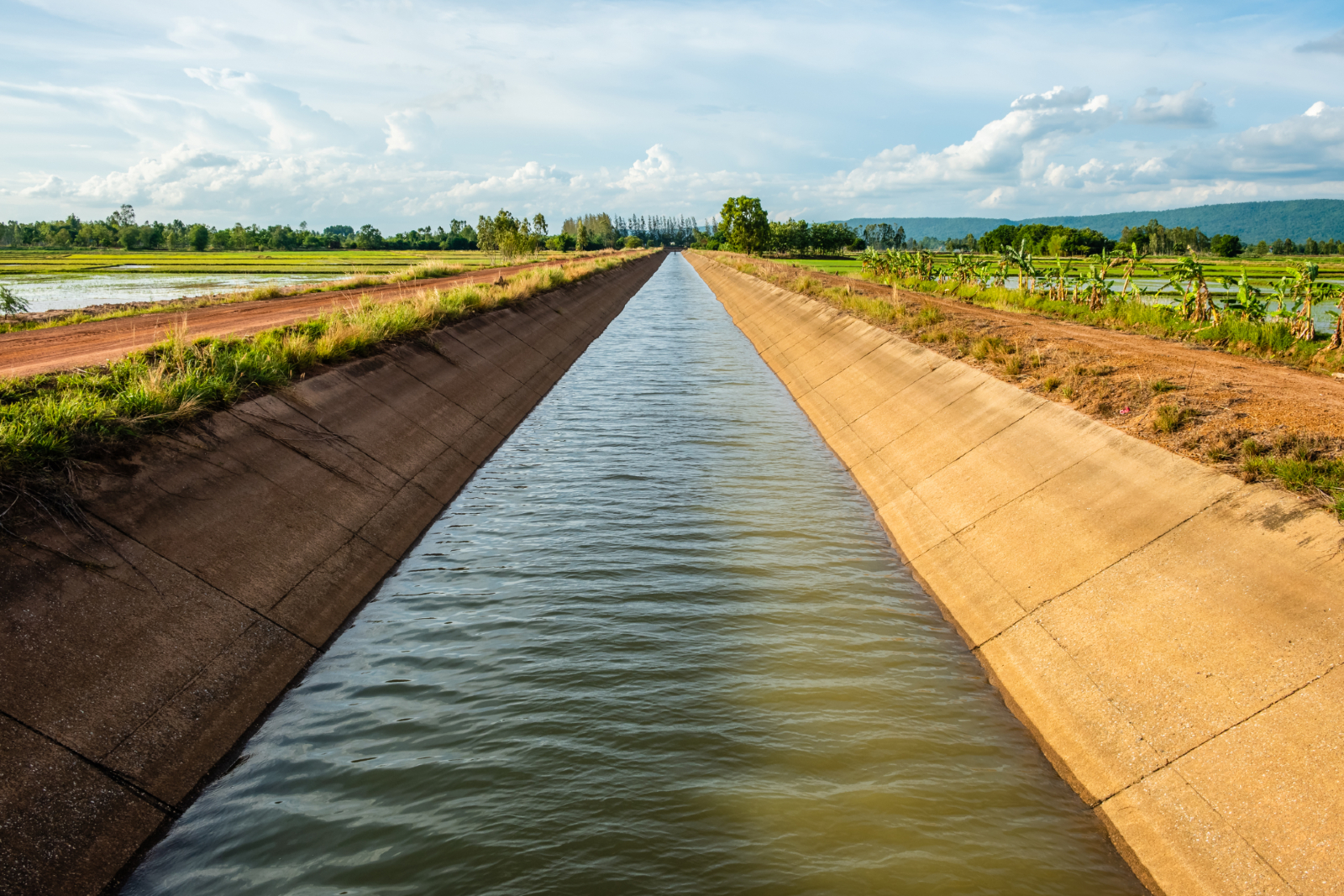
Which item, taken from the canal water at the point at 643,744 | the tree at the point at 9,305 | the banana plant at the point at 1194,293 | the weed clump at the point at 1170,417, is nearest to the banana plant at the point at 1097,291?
A: the banana plant at the point at 1194,293

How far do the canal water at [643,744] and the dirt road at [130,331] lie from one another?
7503 millimetres

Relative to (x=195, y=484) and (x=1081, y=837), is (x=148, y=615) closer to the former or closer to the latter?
(x=195, y=484)

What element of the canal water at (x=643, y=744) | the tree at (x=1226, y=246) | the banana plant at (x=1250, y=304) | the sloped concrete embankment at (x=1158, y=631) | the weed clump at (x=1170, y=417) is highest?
the tree at (x=1226, y=246)

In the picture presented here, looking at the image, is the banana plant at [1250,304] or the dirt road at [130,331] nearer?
the dirt road at [130,331]

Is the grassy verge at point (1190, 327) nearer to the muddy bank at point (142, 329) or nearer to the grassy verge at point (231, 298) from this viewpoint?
the muddy bank at point (142, 329)

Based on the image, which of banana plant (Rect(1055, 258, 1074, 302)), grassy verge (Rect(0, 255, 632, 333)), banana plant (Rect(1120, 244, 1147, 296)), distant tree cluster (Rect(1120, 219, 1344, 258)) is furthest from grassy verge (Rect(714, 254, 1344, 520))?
distant tree cluster (Rect(1120, 219, 1344, 258))

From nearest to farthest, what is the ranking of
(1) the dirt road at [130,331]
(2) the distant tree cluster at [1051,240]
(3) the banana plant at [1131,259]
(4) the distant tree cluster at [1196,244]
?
(1) the dirt road at [130,331], (3) the banana plant at [1131,259], (2) the distant tree cluster at [1051,240], (4) the distant tree cluster at [1196,244]

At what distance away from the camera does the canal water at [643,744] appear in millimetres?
5039

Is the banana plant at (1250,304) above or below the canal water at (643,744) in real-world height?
above

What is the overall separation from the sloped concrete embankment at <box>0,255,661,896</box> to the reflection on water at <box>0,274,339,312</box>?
25.3 metres

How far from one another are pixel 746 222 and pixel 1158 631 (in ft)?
358

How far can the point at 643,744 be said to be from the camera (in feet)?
20.4

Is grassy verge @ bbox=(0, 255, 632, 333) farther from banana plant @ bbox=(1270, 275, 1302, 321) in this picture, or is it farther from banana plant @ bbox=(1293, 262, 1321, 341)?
banana plant @ bbox=(1270, 275, 1302, 321)

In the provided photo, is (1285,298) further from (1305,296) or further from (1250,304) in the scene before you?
(1305,296)
